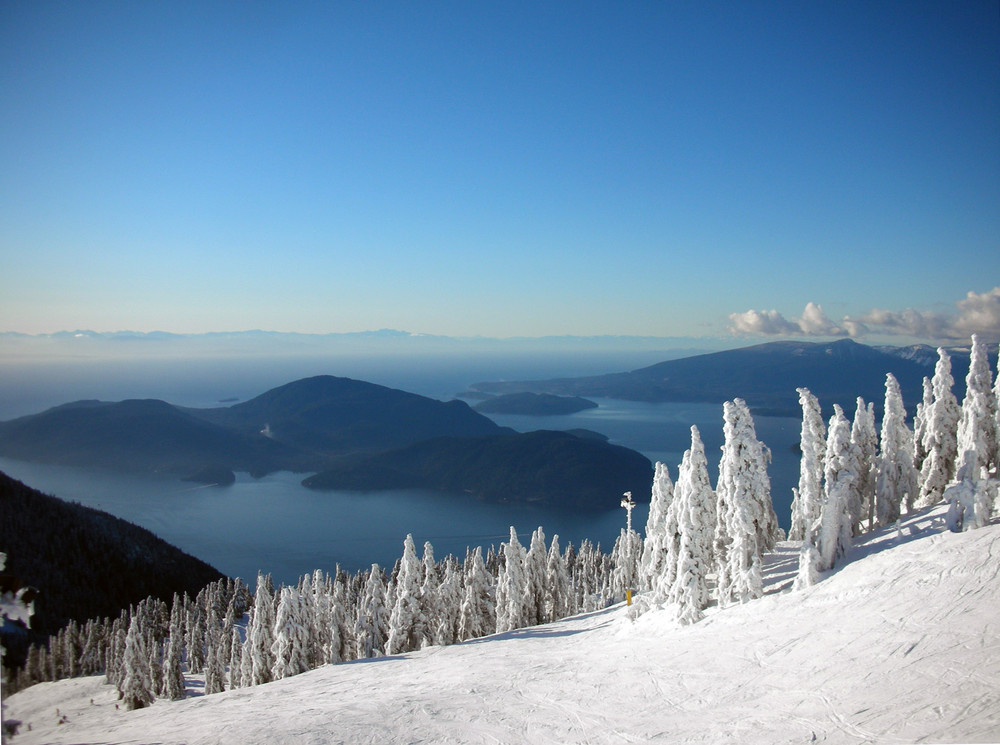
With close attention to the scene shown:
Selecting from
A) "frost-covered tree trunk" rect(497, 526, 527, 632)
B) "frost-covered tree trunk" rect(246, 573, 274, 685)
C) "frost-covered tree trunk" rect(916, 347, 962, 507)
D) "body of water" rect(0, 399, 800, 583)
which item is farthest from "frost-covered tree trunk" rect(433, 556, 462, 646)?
"body of water" rect(0, 399, 800, 583)

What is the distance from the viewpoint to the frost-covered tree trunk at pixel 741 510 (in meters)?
26.3

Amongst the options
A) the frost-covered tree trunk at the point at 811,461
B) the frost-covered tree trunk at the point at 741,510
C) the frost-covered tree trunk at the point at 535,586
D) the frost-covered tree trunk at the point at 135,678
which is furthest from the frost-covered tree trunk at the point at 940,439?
the frost-covered tree trunk at the point at 135,678

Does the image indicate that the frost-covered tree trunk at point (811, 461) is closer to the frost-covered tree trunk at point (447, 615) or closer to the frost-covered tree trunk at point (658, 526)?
the frost-covered tree trunk at point (658, 526)

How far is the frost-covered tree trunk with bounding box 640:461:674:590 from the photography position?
32.5 m

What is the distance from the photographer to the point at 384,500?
199375mm

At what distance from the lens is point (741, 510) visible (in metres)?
27.0

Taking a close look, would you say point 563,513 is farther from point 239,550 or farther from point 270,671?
point 270,671

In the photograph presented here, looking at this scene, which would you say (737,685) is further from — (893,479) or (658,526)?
(893,479)

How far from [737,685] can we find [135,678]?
184 feet

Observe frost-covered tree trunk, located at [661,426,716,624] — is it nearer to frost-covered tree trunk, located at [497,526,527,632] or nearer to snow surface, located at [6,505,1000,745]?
snow surface, located at [6,505,1000,745]

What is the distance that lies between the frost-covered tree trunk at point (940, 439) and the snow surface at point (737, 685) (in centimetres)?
469

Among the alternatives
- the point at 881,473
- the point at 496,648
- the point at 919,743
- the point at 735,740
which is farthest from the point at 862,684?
the point at 496,648

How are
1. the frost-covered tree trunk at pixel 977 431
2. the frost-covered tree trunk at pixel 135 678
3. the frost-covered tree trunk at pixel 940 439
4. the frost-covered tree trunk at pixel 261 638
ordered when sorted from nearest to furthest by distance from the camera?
the frost-covered tree trunk at pixel 977 431
the frost-covered tree trunk at pixel 940 439
the frost-covered tree trunk at pixel 261 638
the frost-covered tree trunk at pixel 135 678

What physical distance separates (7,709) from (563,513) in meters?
175
